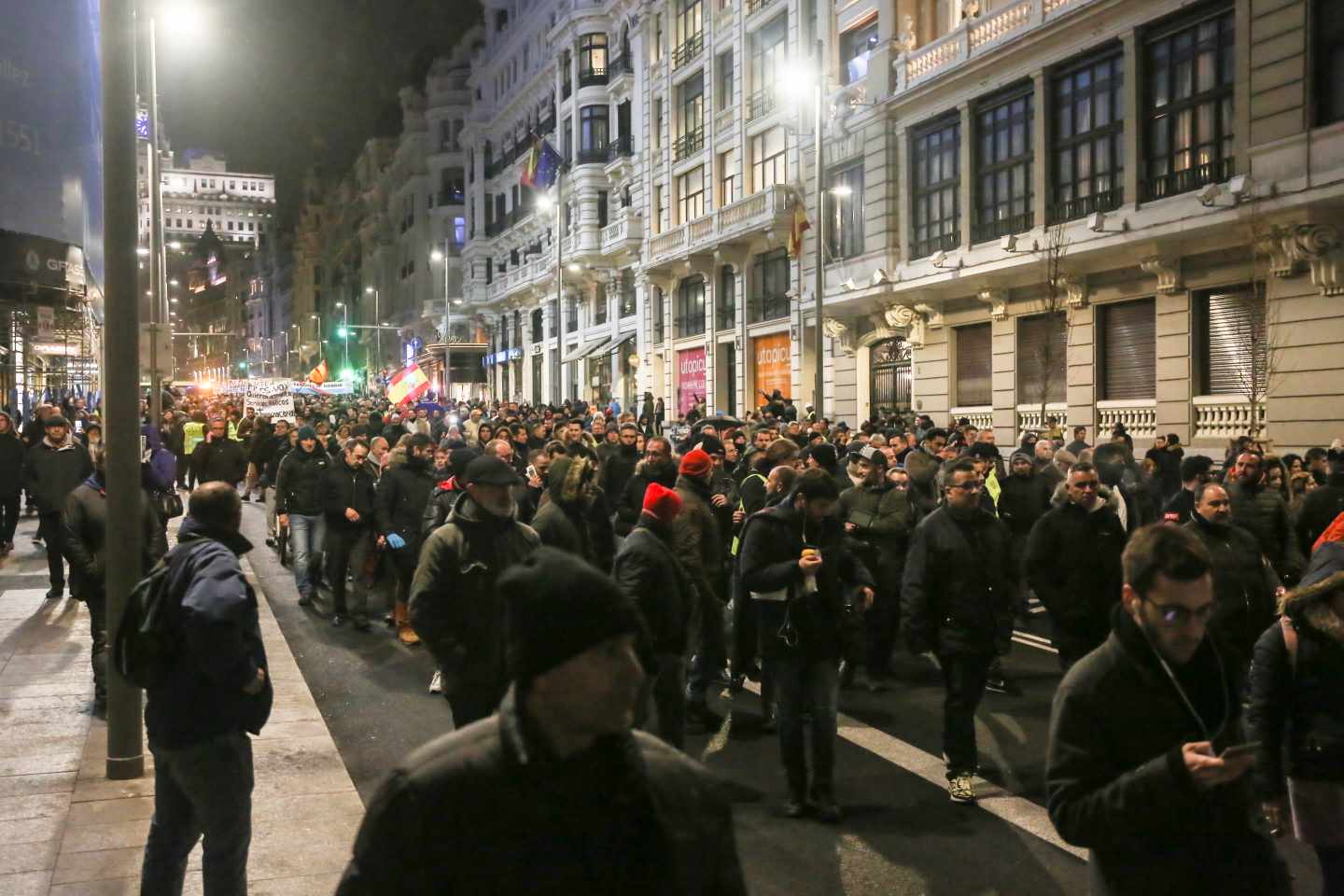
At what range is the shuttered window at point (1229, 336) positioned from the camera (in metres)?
19.5

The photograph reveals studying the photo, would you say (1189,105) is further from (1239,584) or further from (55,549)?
(55,549)

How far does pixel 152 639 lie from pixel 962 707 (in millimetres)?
4060

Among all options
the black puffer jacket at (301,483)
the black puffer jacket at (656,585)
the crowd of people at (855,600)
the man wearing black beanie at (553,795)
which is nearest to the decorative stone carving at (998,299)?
the crowd of people at (855,600)

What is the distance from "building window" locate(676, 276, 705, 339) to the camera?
4038cm

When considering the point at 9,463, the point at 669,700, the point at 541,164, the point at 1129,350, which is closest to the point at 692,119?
the point at 541,164

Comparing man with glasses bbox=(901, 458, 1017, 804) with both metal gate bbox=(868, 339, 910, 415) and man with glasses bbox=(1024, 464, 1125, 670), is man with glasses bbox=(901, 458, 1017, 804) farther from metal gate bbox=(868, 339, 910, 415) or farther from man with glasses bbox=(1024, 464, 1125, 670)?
metal gate bbox=(868, 339, 910, 415)

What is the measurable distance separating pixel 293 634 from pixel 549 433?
26.2 ft

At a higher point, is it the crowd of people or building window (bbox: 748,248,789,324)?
building window (bbox: 748,248,789,324)

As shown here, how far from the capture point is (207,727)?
403 centimetres

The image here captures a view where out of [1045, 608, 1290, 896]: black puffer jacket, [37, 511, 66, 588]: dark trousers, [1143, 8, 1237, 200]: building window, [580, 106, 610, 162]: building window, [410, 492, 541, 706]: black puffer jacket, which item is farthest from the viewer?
[580, 106, 610, 162]: building window

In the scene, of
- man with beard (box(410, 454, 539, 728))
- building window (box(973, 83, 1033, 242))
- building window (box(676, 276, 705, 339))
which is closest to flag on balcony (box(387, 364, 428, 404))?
building window (box(676, 276, 705, 339))

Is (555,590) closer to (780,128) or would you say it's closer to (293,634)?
(293,634)

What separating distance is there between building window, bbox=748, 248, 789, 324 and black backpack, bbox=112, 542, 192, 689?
101 feet

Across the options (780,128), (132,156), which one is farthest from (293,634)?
(780,128)
